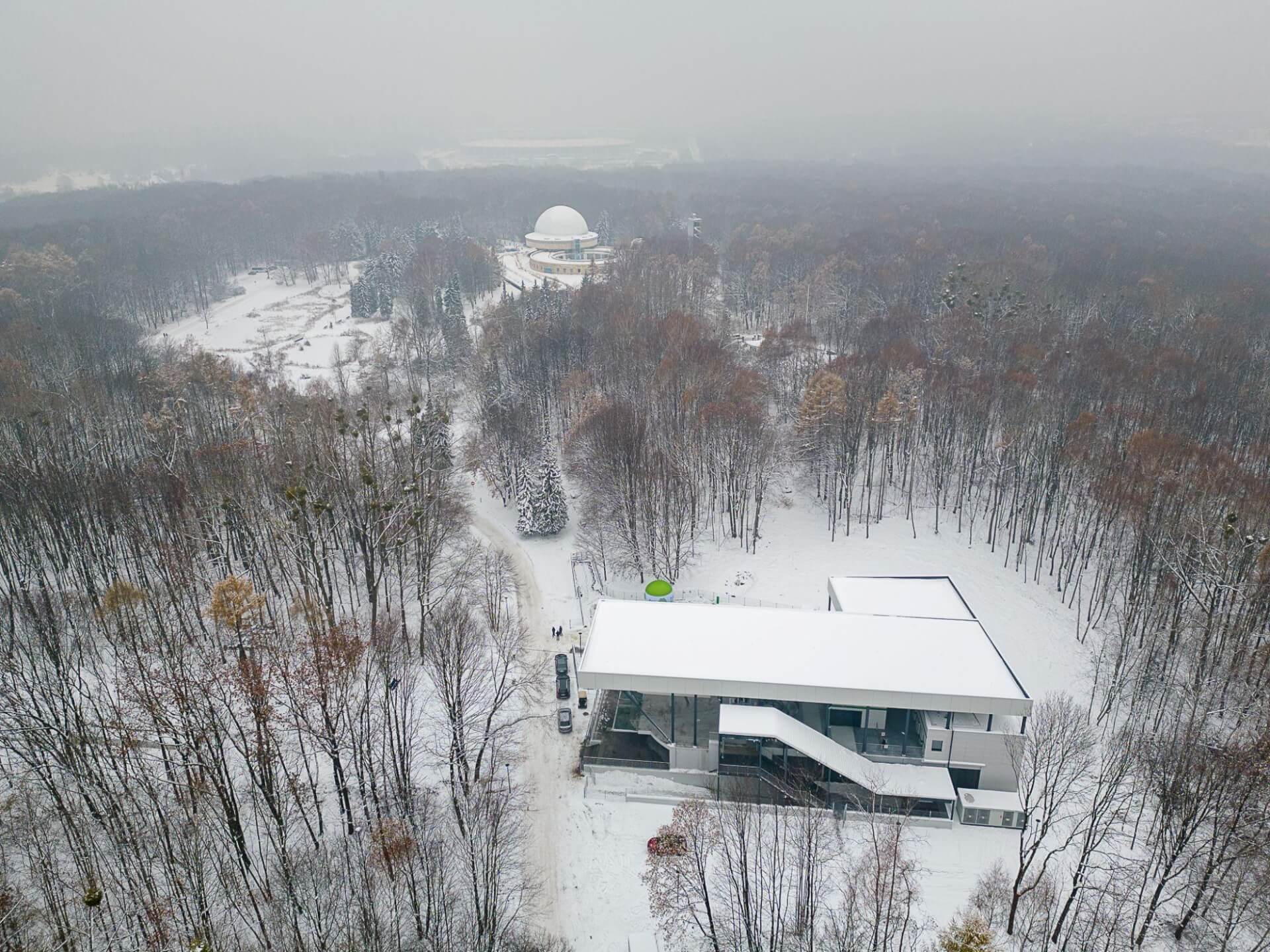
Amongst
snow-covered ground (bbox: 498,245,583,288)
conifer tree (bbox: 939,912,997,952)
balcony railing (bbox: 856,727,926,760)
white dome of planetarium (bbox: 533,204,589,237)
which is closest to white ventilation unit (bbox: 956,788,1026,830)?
balcony railing (bbox: 856,727,926,760)

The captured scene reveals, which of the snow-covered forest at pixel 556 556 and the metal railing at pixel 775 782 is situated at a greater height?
the snow-covered forest at pixel 556 556

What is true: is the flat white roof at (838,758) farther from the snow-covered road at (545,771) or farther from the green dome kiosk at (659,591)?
the green dome kiosk at (659,591)

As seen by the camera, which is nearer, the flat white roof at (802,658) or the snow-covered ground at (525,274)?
the flat white roof at (802,658)

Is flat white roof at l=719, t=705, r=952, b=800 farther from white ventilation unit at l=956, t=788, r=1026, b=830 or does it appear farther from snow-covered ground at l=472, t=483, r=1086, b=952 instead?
snow-covered ground at l=472, t=483, r=1086, b=952

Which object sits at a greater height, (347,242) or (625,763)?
(347,242)

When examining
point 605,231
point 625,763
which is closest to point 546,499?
point 625,763

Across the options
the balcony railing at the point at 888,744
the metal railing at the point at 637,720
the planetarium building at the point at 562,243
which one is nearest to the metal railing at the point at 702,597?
the metal railing at the point at 637,720

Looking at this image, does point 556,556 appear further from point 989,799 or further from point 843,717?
point 989,799
